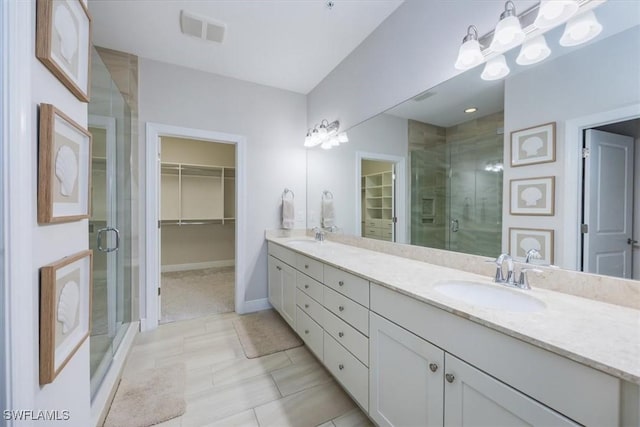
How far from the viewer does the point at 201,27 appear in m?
2.06

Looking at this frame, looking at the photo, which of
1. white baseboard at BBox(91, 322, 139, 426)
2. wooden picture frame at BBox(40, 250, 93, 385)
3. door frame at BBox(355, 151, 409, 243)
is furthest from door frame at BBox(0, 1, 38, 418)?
door frame at BBox(355, 151, 409, 243)

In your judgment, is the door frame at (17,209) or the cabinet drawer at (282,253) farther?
the cabinet drawer at (282,253)

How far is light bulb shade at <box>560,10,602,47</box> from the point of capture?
0.98m

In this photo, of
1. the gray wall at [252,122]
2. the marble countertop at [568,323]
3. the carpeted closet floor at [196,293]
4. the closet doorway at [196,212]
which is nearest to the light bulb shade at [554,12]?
the marble countertop at [568,323]

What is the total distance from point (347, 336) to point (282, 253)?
1.21 m

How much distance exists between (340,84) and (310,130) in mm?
675

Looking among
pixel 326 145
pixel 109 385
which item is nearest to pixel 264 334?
pixel 109 385

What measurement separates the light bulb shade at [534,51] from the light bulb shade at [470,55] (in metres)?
0.17

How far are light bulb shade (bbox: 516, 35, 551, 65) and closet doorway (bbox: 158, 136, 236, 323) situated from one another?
3886mm

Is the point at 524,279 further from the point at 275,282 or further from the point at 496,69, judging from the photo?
the point at 275,282

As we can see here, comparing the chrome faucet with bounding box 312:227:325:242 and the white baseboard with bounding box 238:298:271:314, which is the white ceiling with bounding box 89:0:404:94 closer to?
the chrome faucet with bounding box 312:227:325:242

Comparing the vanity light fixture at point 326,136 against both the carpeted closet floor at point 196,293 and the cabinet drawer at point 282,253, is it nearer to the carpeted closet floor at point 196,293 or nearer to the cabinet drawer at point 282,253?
the cabinet drawer at point 282,253

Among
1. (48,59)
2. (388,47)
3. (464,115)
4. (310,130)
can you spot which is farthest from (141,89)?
(464,115)

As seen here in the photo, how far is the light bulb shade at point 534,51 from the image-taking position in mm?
1117
